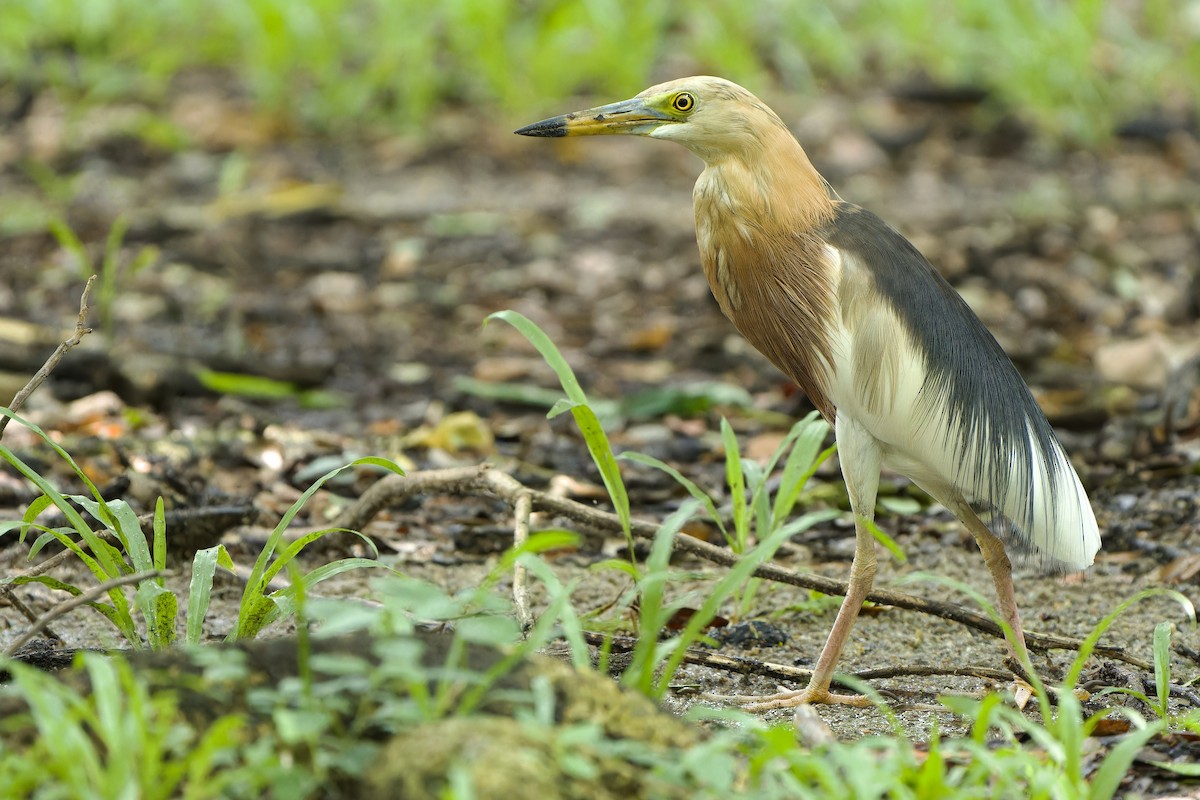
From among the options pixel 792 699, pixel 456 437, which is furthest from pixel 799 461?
pixel 456 437

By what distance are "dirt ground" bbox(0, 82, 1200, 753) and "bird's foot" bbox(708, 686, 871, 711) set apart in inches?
1.5

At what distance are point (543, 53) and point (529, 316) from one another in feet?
7.94

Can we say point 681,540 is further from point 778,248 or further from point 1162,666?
point 1162,666

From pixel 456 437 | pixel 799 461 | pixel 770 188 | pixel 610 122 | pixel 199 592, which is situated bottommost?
pixel 456 437

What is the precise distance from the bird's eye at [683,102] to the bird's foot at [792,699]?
52.6 inches

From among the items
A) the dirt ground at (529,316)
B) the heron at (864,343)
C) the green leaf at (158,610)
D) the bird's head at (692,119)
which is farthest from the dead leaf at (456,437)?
the green leaf at (158,610)

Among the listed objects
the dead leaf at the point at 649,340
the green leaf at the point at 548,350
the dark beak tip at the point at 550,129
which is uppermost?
the dark beak tip at the point at 550,129

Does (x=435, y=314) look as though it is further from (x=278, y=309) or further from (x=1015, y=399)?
(x=1015, y=399)

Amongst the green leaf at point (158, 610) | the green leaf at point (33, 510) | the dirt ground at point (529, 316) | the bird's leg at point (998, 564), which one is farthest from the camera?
the dirt ground at point (529, 316)

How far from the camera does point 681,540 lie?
2.94 m

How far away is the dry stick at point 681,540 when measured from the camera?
9.60 feet

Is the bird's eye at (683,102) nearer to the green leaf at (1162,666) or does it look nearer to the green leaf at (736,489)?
the green leaf at (736,489)

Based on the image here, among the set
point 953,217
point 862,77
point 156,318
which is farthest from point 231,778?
point 862,77

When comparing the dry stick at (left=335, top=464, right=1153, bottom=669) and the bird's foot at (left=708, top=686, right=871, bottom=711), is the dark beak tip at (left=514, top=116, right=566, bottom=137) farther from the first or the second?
the bird's foot at (left=708, top=686, right=871, bottom=711)
